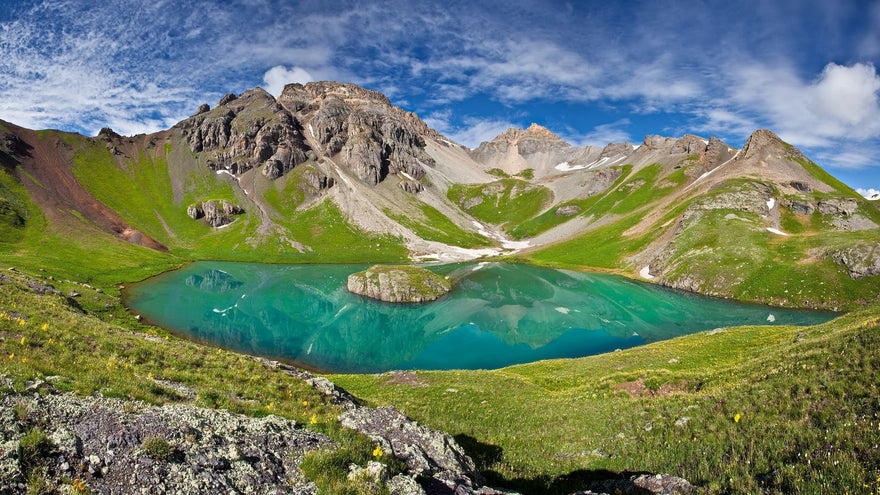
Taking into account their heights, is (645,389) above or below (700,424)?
below

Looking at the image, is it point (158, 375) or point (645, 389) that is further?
point (645, 389)

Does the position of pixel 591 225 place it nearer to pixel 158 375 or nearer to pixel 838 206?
pixel 838 206

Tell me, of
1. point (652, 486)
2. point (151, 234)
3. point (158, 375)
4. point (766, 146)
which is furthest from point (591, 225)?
point (151, 234)

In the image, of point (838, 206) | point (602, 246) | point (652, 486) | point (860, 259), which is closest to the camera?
point (652, 486)

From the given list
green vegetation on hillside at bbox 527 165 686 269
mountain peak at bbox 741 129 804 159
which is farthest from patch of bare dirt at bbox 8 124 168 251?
mountain peak at bbox 741 129 804 159

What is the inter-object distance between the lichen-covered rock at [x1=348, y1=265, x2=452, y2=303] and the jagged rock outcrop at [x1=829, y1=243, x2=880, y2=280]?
86.6 m

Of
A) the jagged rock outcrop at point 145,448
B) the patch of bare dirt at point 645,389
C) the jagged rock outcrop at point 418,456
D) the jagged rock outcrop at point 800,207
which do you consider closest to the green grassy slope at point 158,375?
the jagged rock outcrop at point 145,448

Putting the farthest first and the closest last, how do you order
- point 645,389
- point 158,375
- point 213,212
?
point 213,212
point 645,389
point 158,375

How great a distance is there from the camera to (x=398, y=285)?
8338cm

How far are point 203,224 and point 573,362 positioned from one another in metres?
188

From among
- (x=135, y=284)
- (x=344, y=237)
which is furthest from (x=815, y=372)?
(x=344, y=237)

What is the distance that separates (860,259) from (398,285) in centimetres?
9878

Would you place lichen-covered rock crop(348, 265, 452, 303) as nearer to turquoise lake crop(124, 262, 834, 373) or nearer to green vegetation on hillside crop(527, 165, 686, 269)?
turquoise lake crop(124, 262, 834, 373)

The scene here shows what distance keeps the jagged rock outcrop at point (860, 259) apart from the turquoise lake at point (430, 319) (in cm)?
1758
